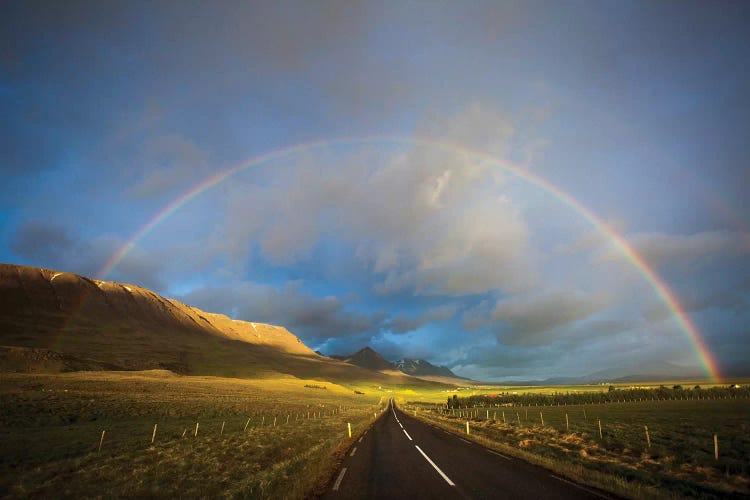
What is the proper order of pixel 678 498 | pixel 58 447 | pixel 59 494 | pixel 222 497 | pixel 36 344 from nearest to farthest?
pixel 678 498 < pixel 222 497 < pixel 59 494 < pixel 58 447 < pixel 36 344

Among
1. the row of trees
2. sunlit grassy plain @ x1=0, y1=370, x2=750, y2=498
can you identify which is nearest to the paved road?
sunlit grassy plain @ x1=0, y1=370, x2=750, y2=498

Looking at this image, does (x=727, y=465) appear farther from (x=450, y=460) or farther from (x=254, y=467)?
(x=254, y=467)

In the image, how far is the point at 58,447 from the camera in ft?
80.8

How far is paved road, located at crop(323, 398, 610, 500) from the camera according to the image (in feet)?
36.2

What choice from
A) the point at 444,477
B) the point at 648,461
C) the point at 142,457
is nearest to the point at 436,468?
the point at 444,477

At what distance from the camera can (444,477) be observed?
1327cm

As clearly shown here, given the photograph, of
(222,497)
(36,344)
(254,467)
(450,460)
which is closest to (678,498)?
(450,460)

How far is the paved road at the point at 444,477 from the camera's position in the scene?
36.2 feet

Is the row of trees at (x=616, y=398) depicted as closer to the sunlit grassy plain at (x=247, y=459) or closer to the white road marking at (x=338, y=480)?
the sunlit grassy plain at (x=247, y=459)

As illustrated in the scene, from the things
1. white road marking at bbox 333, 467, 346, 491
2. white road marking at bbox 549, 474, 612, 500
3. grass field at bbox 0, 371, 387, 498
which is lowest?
grass field at bbox 0, 371, 387, 498

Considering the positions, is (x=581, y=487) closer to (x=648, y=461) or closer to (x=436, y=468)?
(x=436, y=468)

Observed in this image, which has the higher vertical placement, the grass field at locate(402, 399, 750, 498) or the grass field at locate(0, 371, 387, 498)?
the grass field at locate(402, 399, 750, 498)

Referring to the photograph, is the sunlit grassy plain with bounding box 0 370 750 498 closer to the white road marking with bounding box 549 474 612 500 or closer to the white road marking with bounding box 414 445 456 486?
the white road marking with bounding box 549 474 612 500

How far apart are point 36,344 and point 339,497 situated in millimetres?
218906
